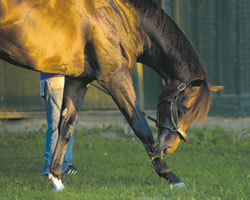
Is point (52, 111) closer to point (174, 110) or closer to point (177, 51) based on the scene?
point (174, 110)

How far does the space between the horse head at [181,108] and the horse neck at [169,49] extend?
11cm

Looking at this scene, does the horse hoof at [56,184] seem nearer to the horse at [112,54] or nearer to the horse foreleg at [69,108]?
the horse at [112,54]

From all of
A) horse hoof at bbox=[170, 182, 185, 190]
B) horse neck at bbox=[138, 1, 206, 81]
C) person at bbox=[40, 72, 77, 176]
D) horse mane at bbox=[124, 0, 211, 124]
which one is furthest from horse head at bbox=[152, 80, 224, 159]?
person at bbox=[40, 72, 77, 176]

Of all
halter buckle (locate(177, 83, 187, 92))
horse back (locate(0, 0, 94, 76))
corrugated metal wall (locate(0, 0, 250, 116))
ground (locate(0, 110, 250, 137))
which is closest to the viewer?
horse back (locate(0, 0, 94, 76))

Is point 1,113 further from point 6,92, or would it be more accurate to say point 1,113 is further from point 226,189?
point 226,189

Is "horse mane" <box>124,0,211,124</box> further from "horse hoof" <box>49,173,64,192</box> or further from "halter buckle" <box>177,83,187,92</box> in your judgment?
"horse hoof" <box>49,173,64,192</box>

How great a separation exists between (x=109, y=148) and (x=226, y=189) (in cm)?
293

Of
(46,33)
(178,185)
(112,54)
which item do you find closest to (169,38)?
(112,54)

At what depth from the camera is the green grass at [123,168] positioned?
4.17m

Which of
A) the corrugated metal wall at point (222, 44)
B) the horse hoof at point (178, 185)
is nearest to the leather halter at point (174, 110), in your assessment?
the horse hoof at point (178, 185)

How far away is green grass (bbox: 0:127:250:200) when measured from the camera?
13.7 ft

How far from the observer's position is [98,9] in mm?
4391

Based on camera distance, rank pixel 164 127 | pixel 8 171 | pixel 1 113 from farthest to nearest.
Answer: pixel 1 113, pixel 8 171, pixel 164 127

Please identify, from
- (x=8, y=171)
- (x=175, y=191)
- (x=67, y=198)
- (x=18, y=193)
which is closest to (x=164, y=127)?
(x=175, y=191)
